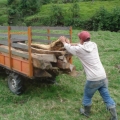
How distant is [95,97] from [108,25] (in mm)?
21218

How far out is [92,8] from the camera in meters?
34.2

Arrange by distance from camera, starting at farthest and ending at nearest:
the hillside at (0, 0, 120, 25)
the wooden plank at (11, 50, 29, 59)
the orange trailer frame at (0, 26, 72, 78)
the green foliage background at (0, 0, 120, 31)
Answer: the hillside at (0, 0, 120, 25) → the green foliage background at (0, 0, 120, 31) → the wooden plank at (11, 50, 29, 59) → the orange trailer frame at (0, 26, 72, 78)

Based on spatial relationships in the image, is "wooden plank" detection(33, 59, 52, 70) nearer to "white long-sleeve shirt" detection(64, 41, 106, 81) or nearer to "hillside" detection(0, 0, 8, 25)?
"white long-sleeve shirt" detection(64, 41, 106, 81)

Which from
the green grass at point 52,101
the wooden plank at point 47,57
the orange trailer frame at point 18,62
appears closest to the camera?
the green grass at point 52,101

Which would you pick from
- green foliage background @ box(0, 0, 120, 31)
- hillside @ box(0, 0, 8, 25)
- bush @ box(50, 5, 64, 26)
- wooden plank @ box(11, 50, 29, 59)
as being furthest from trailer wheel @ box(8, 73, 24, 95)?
hillside @ box(0, 0, 8, 25)

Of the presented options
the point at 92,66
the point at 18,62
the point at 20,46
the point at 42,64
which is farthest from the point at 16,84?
the point at 92,66

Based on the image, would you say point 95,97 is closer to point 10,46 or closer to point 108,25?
point 10,46

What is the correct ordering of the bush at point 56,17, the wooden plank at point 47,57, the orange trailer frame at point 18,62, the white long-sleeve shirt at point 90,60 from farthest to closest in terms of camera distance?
the bush at point 56,17 → the orange trailer frame at point 18,62 → the wooden plank at point 47,57 → the white long-sleeve shirt at point 90,60

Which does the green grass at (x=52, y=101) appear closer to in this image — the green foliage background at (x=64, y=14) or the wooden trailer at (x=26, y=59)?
the wooden trailer at (x=26, y=59)

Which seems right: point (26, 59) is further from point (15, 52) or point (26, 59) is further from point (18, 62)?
point (15, 52)

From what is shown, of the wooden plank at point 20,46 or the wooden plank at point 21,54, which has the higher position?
the wooden plank at point 20,46

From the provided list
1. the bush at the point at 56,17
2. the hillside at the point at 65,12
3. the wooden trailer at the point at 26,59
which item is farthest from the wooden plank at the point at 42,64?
the bush at the point at 56,17

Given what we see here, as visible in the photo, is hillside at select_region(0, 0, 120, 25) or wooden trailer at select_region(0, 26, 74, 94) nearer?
wooden trailer at select_region(0, 26, 74, 94)

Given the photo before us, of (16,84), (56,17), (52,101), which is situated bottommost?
(52,101)
